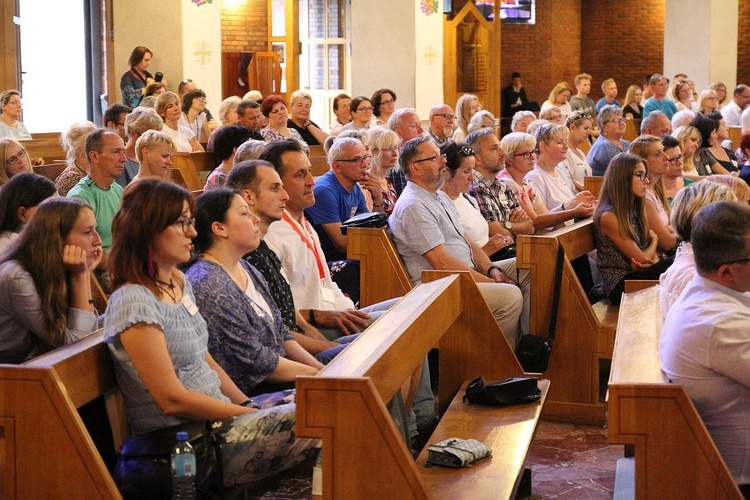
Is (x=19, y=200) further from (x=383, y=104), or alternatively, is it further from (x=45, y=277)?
(x=383, y=104)

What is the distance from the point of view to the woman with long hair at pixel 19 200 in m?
3.81

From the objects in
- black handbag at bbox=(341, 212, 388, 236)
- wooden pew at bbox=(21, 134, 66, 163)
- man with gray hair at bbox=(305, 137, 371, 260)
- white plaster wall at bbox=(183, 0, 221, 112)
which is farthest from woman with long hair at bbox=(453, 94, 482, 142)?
black handbag at bbox=(341, 212, 388, 236)

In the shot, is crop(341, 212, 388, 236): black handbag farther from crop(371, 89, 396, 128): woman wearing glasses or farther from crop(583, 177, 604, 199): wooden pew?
crop(371, 89, 396, 128): woman wearing glasses

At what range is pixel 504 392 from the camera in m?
3.65

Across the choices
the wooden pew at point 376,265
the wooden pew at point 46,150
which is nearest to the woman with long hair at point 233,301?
the wooden pew at point 376,265

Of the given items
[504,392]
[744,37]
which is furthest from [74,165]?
[744,37]

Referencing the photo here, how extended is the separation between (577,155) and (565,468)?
14.8 feet

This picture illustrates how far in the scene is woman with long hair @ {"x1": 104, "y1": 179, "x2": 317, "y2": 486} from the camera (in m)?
2.65

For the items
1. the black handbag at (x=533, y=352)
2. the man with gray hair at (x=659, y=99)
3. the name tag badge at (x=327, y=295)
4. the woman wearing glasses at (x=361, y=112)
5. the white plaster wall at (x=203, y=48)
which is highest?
the white plaster wall at (x=203, y=48)

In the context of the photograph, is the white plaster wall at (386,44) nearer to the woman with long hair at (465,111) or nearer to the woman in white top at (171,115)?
the woman with long hair at (465,111)

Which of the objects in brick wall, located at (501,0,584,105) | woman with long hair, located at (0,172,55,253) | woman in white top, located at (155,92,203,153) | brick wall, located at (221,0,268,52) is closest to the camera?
woman with long hair, located at (0,172,55,253)

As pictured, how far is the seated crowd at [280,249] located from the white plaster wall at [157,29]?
12.4ft

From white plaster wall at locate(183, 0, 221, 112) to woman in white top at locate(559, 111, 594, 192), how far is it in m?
4.83

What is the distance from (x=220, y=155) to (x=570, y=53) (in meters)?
14.5
